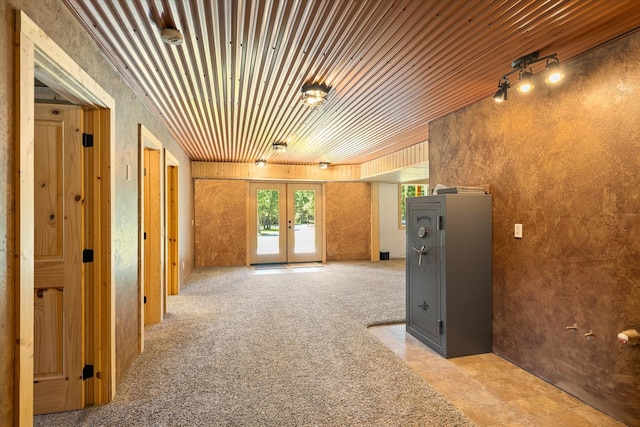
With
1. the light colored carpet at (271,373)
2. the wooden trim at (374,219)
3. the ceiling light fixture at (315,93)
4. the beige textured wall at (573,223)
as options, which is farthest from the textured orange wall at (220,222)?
the beige textured wall at (573,223)

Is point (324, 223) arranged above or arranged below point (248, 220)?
below

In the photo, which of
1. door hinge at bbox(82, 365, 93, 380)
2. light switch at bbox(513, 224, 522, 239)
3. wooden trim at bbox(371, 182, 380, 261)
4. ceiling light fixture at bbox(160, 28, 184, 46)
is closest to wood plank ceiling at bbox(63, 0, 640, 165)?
ceiling light fixture at bbox(160, 28, 184, 46)

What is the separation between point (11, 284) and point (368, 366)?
2.42 metres

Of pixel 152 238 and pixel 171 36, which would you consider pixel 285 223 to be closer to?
pixel 152 238

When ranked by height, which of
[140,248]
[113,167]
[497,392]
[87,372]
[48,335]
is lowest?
[497,392]

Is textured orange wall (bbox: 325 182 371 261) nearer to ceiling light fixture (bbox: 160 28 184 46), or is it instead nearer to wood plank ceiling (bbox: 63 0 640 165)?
wood plank ceiling (bbox: 63 0 640 165)

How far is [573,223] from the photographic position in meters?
2.33

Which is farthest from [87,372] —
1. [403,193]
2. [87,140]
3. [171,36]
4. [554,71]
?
[403,193]

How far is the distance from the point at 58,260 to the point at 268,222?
591 cm

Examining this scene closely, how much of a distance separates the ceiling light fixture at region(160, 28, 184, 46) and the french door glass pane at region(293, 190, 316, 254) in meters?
6.15

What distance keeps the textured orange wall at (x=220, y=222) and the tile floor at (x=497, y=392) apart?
546 centimetres

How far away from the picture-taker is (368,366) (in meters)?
2.70

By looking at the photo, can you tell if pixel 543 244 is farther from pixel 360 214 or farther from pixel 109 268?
pixel 360 214

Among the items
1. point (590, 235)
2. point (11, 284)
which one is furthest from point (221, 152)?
point (590, 235)
